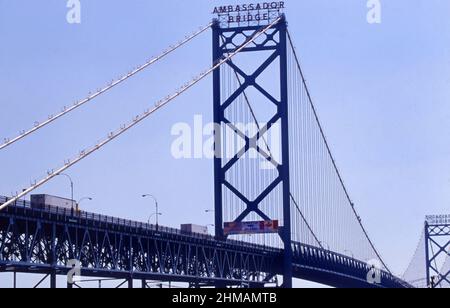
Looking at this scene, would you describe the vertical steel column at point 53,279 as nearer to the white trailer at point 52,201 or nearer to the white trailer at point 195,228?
the white trailer at point 52,201

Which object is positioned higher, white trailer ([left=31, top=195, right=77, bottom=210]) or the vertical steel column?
white trailer ([left=31, top=195, right=77, bottom=210])

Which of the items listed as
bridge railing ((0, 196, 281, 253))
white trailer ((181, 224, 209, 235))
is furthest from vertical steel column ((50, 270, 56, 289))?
white trailer ((181, 224, 209, 235))

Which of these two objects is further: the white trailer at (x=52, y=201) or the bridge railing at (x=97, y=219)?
the white trailer at (x=52, y=201)

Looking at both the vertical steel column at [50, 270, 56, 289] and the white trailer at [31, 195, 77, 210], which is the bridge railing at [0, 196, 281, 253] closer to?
the white trailer at [31, 195, 77, 210]

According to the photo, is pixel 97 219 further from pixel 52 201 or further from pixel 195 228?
pixel 195 228

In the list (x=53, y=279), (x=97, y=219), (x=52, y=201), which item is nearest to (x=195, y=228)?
(x=97, y=219)

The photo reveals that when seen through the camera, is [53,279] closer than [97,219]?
Yes

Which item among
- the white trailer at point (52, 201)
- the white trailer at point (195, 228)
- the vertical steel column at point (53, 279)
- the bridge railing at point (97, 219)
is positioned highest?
the white trailer at point (195, 228)

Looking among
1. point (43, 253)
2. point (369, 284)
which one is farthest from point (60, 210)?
point (369, 284)

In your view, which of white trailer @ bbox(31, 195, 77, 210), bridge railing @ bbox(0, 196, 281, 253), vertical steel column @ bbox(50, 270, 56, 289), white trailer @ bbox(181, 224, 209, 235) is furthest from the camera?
white trailer @ bbox(181, 224, 209, 235)

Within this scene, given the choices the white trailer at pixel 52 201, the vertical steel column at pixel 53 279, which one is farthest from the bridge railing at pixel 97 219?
the vertical steel column at pixel 53 279

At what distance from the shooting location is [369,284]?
5753 inches
